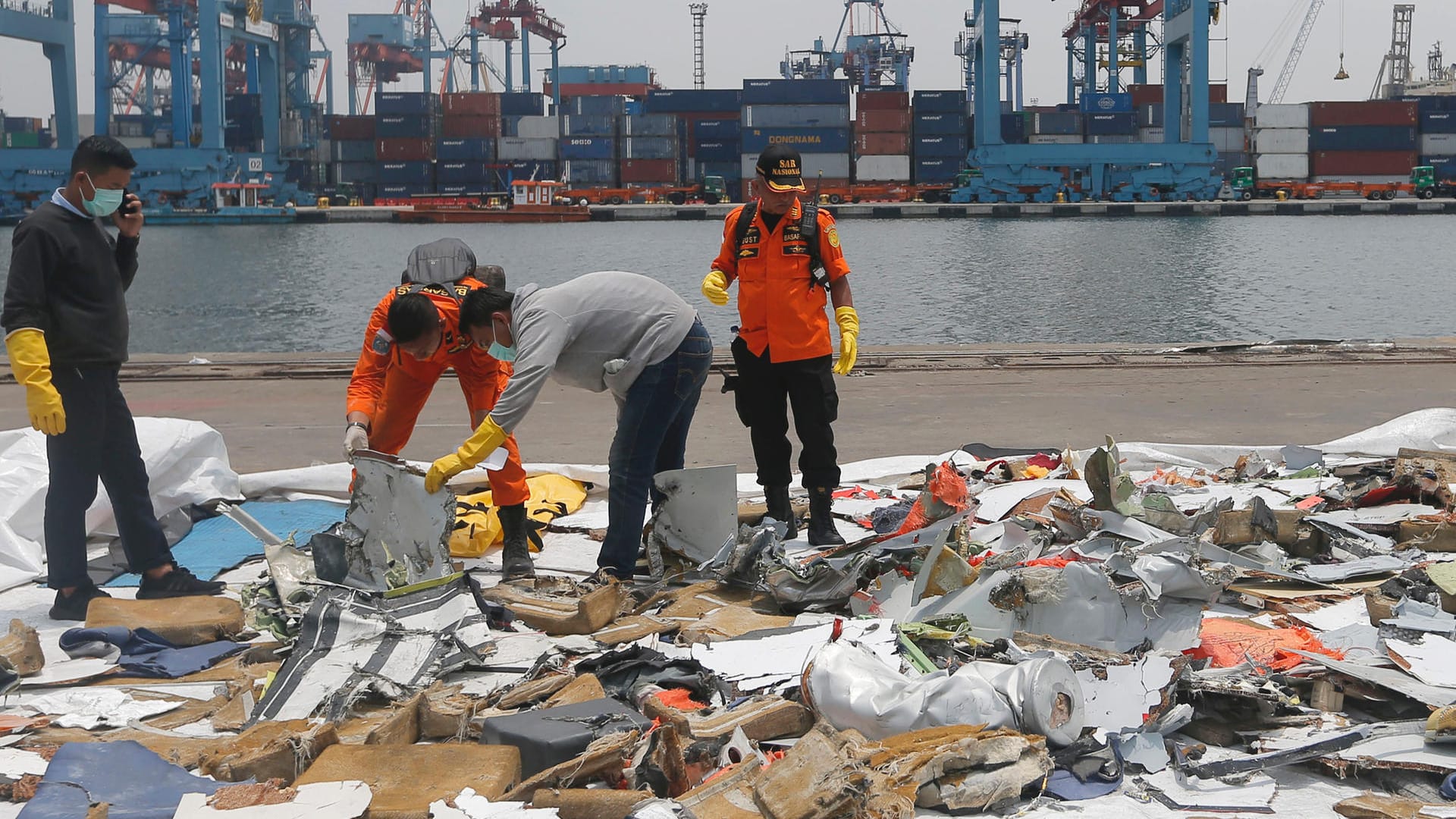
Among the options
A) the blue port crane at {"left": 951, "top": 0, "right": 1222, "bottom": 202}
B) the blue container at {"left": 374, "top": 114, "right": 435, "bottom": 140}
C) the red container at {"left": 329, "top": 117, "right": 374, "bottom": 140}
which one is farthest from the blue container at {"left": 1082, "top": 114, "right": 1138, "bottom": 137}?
the red container at {"left": 329, "top": 117, "right": 374, "bottom": 140}

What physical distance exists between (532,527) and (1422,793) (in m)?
3.54

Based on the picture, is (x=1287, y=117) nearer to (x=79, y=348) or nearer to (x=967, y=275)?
(x=967, y=275)

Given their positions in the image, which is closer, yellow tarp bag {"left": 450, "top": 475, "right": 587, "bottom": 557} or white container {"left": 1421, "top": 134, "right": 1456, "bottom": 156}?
yellow tarp bag {"left": 450, "top": 475, "right": 587, "bottom": 557}

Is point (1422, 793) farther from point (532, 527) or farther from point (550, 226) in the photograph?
point (550, 226)

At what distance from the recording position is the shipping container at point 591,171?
251 feet

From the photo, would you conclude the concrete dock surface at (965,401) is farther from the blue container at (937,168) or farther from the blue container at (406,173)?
the blue container at (406,173)

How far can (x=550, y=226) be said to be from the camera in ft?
210

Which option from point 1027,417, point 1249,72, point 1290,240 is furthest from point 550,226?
point 1027,417

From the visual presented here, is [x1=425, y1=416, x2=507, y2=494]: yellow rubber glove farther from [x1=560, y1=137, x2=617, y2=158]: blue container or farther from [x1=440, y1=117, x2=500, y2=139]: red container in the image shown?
[x1=440, y1=117, x2=500, y2=139]: red container

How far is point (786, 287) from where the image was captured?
17.1ft

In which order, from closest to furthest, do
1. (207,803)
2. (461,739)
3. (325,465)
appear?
(207,803) < (461,739) < (325,465)

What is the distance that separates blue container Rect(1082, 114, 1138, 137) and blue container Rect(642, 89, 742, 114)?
20349mm

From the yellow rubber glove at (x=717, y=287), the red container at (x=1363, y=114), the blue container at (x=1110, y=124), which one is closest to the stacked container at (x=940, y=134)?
the blue container at (x=1110, y=124)

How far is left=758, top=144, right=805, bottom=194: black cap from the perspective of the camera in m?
5.14
